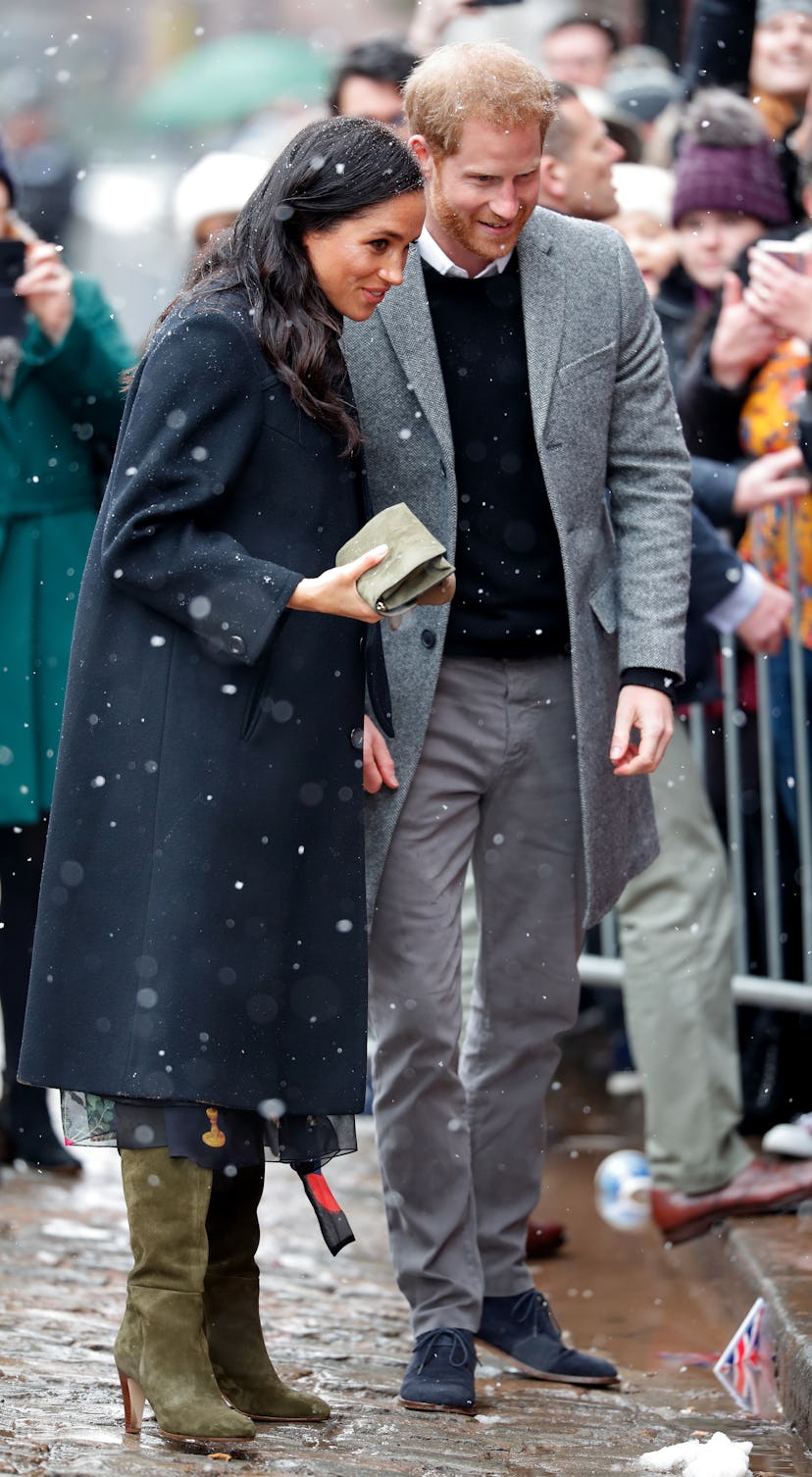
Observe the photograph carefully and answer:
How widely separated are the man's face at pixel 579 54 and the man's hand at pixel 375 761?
486cm

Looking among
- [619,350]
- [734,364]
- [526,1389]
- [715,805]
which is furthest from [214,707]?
[715,805]

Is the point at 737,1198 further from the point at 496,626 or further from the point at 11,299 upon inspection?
the point at 11,299

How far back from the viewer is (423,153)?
4145 millimetres

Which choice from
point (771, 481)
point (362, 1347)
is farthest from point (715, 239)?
point (362, 1347)

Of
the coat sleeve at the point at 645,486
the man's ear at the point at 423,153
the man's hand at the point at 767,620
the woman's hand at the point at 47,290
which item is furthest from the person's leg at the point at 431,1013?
the woman's hand at the point at 47,290

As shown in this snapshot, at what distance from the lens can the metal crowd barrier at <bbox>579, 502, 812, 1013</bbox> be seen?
618 centimetres

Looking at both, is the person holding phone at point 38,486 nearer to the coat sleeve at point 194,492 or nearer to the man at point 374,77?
the man at point 374,77

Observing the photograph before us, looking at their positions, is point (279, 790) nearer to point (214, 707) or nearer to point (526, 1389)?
point (214, 707)

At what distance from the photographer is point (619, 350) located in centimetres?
434

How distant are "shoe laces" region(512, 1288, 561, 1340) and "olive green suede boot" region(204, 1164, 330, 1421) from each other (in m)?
0.71

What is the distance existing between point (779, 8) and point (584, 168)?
7.48 ft

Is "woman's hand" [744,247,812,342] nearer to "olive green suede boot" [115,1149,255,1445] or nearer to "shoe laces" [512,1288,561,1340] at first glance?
"shoe laces" [512,1288,561,1340]

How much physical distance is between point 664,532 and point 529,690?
40cm

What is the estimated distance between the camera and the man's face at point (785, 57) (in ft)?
24.0
